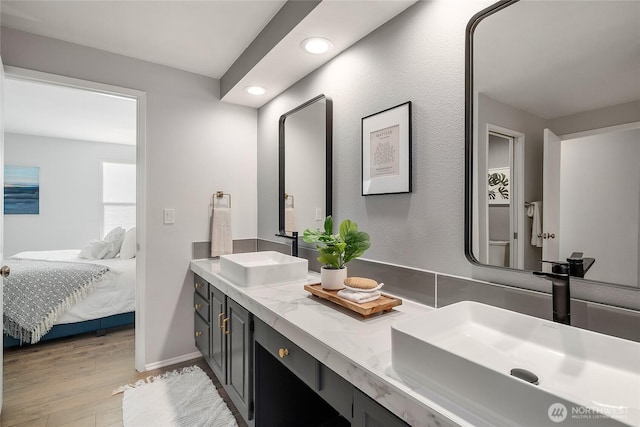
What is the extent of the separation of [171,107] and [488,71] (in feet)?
7.23

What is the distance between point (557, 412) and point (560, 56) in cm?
98

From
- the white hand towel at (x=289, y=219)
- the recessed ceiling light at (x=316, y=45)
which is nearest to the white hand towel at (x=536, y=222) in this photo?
the recessed ceiling light at (x=316, y=45)

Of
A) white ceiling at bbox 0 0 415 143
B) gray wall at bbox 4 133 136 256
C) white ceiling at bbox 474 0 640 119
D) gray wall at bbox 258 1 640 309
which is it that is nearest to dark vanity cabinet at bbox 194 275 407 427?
gray wall at bbox 258 1 640 309

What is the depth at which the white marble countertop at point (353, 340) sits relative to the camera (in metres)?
0.70

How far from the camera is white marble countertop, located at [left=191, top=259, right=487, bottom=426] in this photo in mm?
698

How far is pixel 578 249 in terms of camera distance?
954 millimetres

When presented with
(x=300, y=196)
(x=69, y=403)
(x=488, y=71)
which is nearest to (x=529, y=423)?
(x=488, y=71)

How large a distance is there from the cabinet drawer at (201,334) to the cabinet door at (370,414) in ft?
5.26

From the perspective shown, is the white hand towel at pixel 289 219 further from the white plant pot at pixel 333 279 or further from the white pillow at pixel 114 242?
the white pillow at pixel 114 242

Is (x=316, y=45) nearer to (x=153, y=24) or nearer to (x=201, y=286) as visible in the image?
(x=153, y=24)

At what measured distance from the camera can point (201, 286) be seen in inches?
92.8

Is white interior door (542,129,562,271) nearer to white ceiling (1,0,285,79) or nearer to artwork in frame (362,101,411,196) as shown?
artwork in frame (362,101,411,196)

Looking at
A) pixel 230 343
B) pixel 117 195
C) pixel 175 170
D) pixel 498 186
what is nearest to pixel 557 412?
pixel 498 186

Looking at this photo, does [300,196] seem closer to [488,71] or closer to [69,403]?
[488,71]
